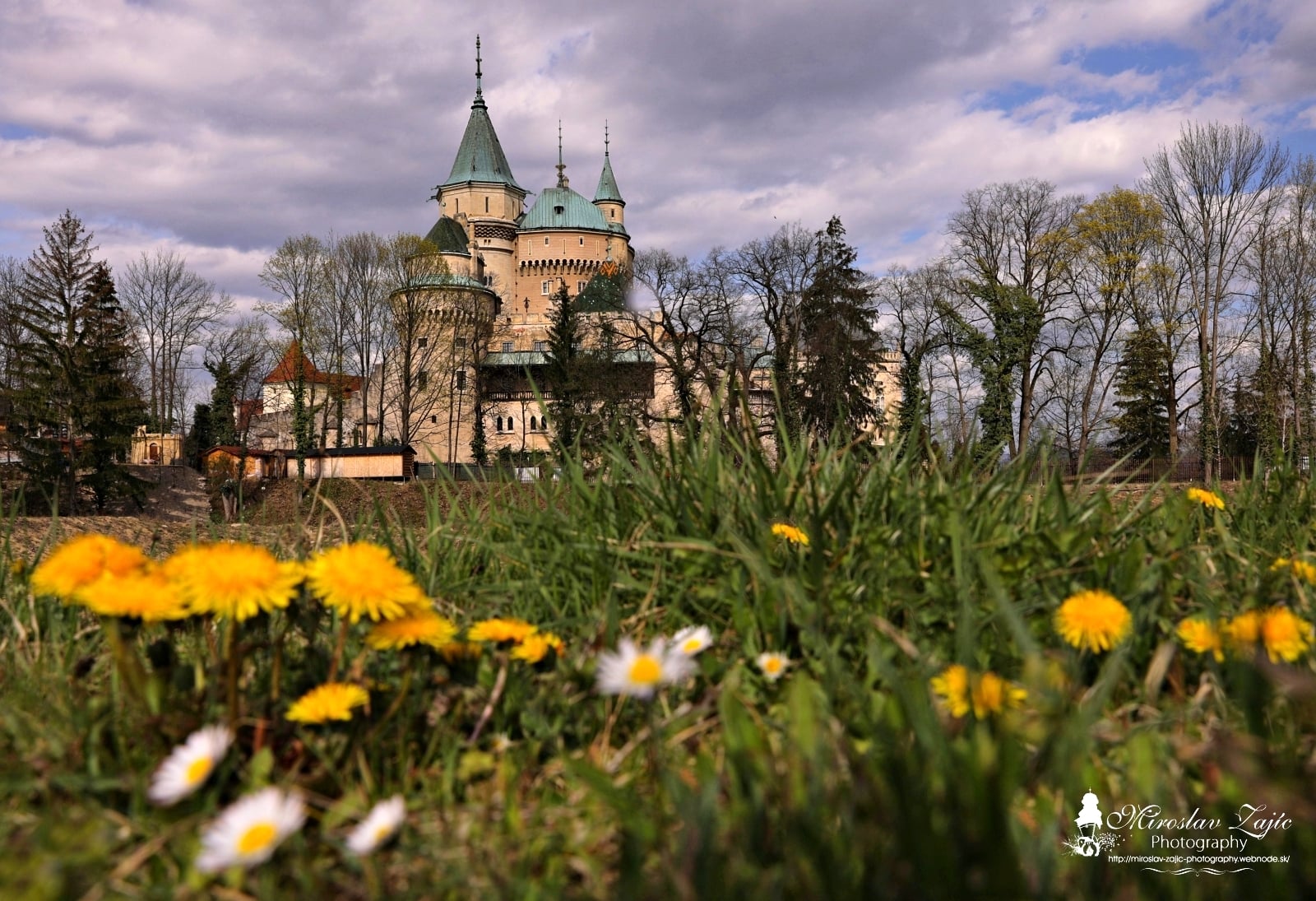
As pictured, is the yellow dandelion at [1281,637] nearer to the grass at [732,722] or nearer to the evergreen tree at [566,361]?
the grass at [732,722]

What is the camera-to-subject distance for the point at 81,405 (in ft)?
92.2

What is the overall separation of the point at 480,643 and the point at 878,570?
0.83 metres

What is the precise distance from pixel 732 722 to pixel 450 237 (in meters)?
77.8

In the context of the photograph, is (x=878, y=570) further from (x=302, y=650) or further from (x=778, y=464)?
(x=302, y=650)

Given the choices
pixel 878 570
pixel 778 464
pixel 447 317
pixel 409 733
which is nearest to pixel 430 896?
pixel 409 733

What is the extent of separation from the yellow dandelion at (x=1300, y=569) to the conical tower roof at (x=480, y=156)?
269 ft

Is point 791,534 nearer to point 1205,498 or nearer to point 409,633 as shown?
point 409,633

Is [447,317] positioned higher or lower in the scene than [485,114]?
lower

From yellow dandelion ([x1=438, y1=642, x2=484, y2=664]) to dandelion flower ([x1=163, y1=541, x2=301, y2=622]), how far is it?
24 cm

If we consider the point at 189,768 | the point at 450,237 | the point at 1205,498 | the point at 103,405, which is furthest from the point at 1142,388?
the point at 450,237

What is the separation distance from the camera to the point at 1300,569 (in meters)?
1.85

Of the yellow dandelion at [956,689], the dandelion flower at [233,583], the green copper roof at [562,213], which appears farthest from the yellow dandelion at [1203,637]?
the green copper roof at [562,213]

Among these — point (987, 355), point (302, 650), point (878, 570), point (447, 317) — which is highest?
point (447, 317)

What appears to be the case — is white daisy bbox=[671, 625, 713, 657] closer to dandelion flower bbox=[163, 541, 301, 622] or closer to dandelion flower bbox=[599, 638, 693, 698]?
dandelion flower bbox=[599, 638, 693, 698]
